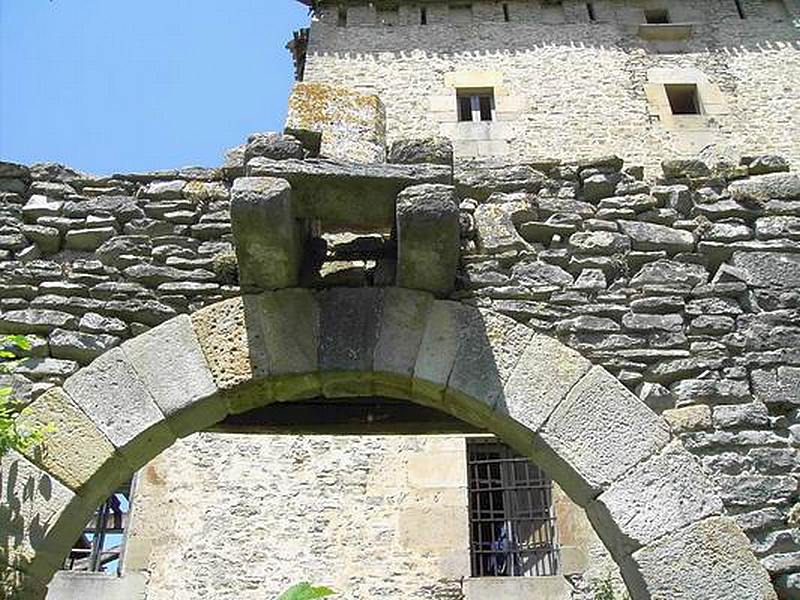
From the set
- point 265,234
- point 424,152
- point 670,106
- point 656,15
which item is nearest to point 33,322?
point 265,234

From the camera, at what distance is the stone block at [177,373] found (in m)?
3.23

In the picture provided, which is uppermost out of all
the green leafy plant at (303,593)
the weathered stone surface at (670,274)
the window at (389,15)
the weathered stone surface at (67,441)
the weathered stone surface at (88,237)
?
the window at (389,15)

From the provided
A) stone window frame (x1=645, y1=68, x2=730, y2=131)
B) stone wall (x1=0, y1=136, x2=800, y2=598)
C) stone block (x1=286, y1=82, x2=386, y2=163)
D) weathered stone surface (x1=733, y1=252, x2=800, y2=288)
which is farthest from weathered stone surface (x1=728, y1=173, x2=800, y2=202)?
stone window frame (x1=645, y1=68, x2=730, y2=131)

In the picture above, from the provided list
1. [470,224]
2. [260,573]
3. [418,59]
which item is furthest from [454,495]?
[418,59]

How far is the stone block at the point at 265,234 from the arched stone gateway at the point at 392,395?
0.28 feet

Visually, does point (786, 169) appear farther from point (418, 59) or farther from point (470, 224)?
point (418, 59)

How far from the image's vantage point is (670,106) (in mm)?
11570

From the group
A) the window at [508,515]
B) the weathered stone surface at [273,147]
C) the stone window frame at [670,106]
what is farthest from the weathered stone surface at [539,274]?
the stone window frame at [670,106]

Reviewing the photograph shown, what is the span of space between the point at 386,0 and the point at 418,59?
4.43 ft

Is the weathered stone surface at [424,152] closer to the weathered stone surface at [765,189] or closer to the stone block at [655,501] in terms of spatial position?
the weathered stone surface at [765,189]

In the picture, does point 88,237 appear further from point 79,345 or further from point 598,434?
point 598,434

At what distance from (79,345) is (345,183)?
1230mm

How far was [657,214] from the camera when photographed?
3.58m

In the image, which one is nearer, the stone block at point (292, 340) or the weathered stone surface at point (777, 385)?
the weathered stone surface at point (777, 385)
